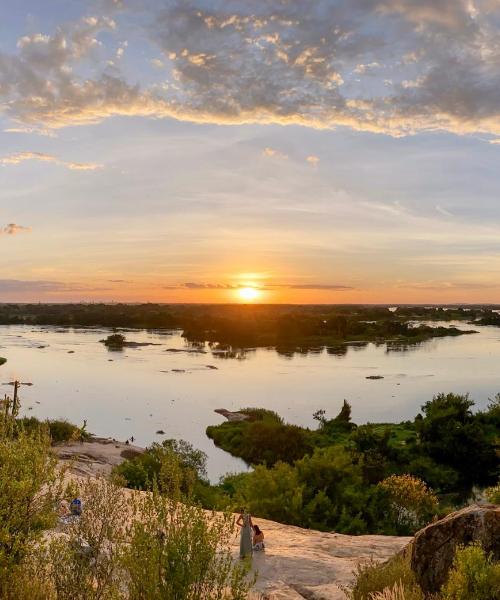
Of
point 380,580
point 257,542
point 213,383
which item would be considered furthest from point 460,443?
point 380,580

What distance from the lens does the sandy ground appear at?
42.1ft

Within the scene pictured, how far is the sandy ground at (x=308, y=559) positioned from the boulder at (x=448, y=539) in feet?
5.35

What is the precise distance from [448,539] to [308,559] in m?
5.91

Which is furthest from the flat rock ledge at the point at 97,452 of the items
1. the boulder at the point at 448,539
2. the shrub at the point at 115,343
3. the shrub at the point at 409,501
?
the shrub at the point at 115,343

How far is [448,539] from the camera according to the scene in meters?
10.3

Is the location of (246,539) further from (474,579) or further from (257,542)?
(474,579)

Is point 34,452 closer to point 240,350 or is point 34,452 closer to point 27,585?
point 27,585

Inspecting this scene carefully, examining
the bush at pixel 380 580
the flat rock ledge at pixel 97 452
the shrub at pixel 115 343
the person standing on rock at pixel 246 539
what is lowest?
the flat rock ledge at pixel 97 452

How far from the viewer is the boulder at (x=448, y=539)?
9.86 meters

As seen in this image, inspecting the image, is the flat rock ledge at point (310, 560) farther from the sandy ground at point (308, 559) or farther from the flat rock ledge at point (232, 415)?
the flat rock ledge at point (232, 415)

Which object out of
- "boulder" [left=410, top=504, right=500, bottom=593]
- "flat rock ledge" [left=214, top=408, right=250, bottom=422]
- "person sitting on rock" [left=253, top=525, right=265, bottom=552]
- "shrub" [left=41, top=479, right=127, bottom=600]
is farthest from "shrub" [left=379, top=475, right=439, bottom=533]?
"flat rock ledge" [left=214, top=408, right=250, bottom=422]

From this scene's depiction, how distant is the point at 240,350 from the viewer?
385 feet

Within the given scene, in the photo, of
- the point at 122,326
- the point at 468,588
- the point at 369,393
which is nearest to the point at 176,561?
the point at 468,588

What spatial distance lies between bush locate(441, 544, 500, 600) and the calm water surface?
119ft
